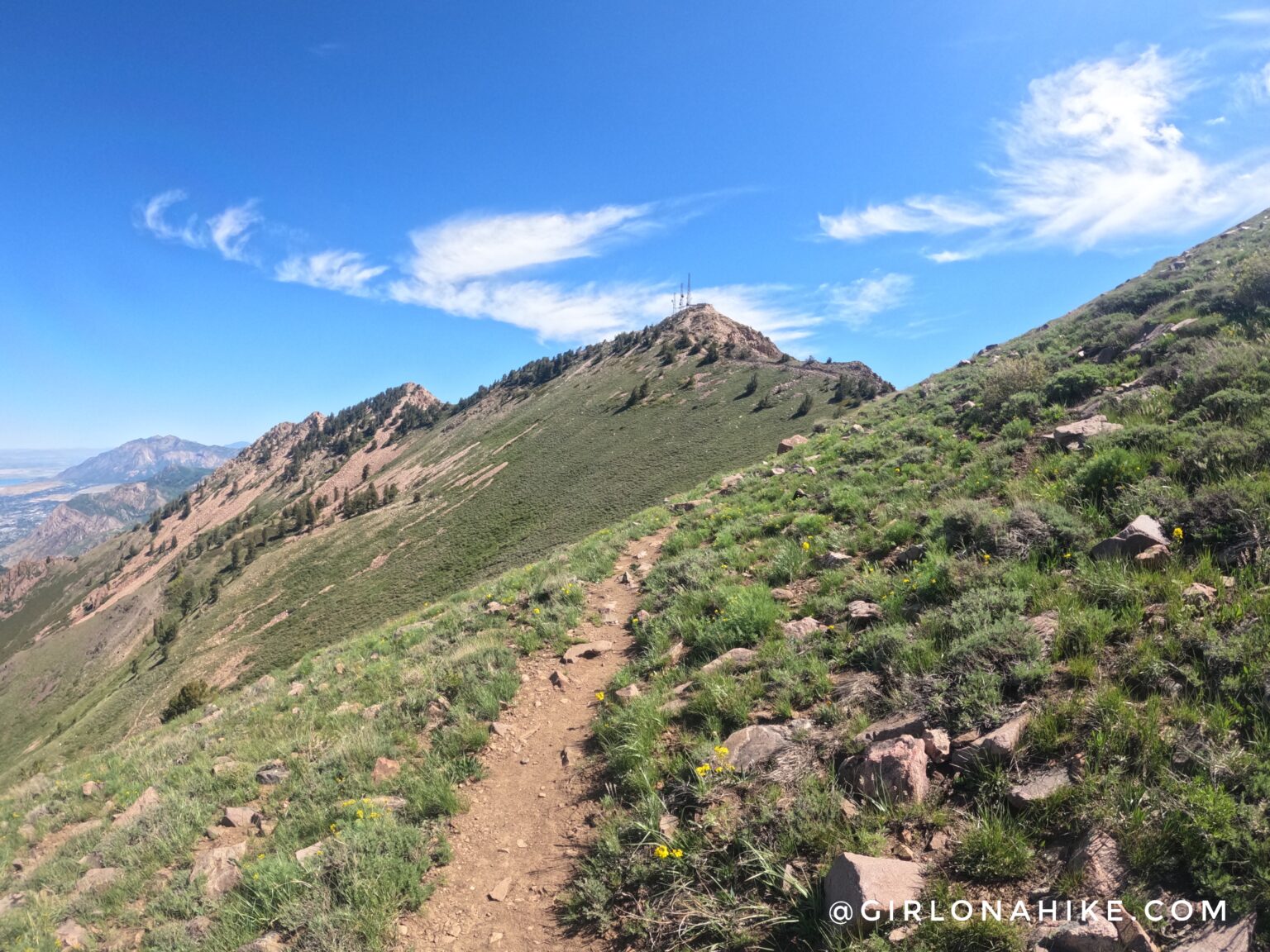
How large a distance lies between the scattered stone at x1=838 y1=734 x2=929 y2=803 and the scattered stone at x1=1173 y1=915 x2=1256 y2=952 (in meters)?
1.52

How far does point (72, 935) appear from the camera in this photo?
590 centimetres

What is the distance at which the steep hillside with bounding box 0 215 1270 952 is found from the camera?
346cm

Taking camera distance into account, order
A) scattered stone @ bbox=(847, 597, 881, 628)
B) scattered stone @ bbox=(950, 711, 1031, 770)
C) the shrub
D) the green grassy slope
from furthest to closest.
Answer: the shrub, scattered stone @ bbox=(847, 597, 881, 628), scattered stone @ bbox=(950, 711, 1031, 770), the green grassy slope

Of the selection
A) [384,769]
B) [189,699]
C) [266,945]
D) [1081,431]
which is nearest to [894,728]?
[266,945]

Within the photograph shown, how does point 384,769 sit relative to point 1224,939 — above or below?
below

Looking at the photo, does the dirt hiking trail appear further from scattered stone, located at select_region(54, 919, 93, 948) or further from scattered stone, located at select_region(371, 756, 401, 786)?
scattered stone, located at select_region(54, 919, 93, 948)

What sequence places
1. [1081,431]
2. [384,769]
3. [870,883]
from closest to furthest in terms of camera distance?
[870,883], [384,769], [1081,431]

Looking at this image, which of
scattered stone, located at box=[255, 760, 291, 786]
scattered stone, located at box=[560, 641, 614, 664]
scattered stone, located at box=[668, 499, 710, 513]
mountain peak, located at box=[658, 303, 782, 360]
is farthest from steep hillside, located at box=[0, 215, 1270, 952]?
mountain peak, located at box=[658, 303, 782, 360]

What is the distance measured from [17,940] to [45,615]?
20092cm

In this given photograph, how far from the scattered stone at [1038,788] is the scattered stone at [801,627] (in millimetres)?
3024

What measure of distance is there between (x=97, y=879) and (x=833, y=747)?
944cm

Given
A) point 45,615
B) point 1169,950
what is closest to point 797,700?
point 1169,950

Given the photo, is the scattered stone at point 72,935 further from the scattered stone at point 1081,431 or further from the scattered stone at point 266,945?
the scattered stone at point 1081,431

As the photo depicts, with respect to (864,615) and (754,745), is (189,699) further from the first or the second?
(864,615)
